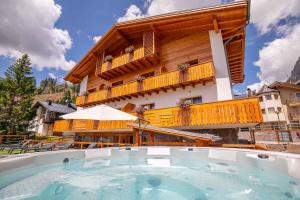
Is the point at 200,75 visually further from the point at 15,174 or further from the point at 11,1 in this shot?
the point at 11,1

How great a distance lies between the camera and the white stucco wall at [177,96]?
950 cm

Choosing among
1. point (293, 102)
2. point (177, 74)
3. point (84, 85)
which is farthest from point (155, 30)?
point (293, 102)

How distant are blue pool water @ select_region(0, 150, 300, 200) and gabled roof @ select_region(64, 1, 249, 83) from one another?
8749 mm

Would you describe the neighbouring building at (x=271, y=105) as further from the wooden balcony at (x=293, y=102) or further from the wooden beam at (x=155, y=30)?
the wooden beam at (x=155, y=30)

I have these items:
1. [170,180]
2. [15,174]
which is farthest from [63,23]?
[170,180]

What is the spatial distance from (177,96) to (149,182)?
794 cm

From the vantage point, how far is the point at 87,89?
58.2ft

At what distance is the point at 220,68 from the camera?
943 cm

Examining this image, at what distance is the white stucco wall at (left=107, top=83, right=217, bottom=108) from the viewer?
9.50m

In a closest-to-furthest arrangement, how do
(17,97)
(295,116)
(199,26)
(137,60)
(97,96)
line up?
(199,26)
(137,60)
(97,96)
(17,97)
(295,116)

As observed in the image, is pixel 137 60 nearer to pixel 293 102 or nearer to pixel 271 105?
pixel 271 105

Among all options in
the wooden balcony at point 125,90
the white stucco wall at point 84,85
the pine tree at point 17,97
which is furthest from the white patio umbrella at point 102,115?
the pine tree at point 17,97

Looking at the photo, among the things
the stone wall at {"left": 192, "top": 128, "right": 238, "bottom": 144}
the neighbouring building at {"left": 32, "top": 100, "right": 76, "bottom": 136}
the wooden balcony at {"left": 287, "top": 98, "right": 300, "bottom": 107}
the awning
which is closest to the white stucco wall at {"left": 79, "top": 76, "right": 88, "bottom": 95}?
the awning

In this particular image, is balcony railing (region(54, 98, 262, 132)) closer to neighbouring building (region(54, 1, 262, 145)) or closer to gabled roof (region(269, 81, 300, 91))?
neighbouring building (region(54, 1, 262, 145))
